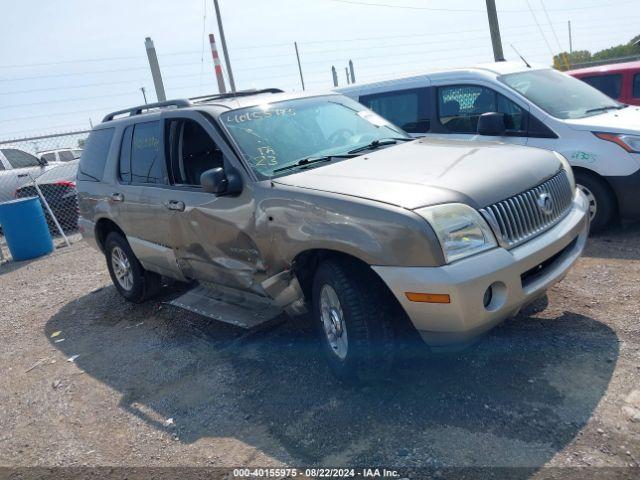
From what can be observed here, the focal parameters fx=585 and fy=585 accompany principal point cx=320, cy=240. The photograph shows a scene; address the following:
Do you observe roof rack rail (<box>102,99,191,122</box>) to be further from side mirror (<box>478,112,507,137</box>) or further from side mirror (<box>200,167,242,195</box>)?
side mirror (<box>478,112,507,137</box>)

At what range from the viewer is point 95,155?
20.3ft

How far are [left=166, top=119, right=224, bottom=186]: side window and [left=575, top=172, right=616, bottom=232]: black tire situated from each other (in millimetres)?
3744

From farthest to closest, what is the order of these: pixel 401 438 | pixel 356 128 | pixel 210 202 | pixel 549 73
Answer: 1. pixel 549 73
2. pixel 356 128
3. pixel 210 202
4. pixel 401 438

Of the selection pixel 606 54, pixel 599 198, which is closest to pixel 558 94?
pixel 599 198

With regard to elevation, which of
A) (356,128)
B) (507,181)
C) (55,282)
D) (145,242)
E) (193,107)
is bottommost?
(55,282)

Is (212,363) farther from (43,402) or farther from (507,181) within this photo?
(507,181)

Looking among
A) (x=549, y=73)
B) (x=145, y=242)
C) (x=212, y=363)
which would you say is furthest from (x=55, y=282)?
(x=549, y=73)

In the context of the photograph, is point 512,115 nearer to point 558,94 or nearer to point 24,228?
point 558,94

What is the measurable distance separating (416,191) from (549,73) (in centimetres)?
473

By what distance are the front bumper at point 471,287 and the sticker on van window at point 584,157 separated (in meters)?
2.89

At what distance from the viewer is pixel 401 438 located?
316 cm

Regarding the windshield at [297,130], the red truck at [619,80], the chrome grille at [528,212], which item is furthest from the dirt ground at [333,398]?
the red truck at [619,80]

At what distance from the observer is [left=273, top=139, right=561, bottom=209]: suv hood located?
3252 millimetres

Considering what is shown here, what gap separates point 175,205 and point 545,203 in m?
2.79
